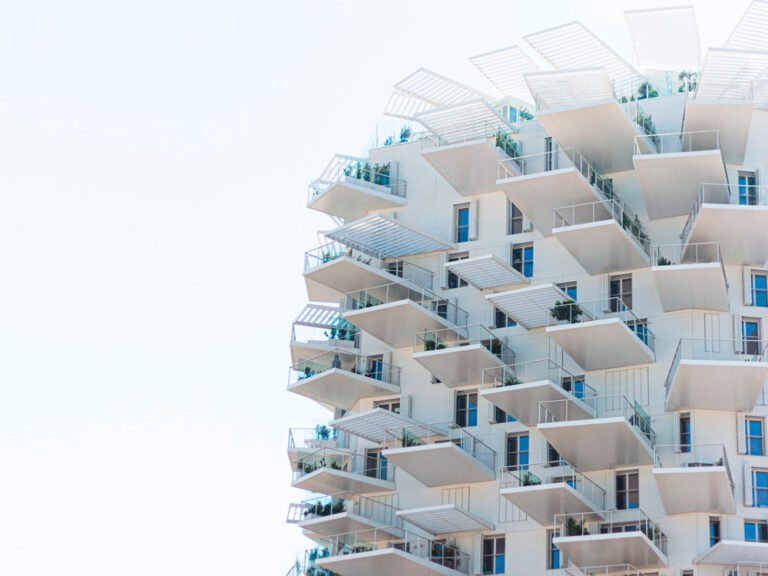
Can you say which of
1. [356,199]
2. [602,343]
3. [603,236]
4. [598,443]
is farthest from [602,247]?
[356,199]

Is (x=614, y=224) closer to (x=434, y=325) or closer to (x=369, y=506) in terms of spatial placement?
Result: (x=434, y=325)

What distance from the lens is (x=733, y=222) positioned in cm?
4762

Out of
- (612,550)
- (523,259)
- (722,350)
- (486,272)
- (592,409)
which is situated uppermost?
(523,259)

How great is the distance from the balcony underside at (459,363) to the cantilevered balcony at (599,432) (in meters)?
2.67

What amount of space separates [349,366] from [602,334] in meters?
10.6

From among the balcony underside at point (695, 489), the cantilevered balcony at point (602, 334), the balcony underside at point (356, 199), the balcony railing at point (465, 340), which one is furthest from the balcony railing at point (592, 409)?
the balcony underside at point (356, 199)

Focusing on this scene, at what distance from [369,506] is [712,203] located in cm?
1432

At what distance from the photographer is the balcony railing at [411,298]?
53125mm

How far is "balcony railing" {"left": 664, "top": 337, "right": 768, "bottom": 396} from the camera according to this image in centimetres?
4797

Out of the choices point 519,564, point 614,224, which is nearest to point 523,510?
point 519,564

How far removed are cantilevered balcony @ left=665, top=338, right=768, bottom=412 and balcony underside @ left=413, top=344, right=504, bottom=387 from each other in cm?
573

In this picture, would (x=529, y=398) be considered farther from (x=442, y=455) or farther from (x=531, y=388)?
(x=442, y=455)

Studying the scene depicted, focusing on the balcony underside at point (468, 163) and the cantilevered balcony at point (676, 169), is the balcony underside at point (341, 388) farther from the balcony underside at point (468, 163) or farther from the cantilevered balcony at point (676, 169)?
the cantilevered balcony at point (676, 169)

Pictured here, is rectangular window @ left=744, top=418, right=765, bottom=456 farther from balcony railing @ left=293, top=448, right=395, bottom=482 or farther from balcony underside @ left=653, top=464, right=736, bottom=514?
balcony railing @ left=293, top=448, right=395, bottom=482
